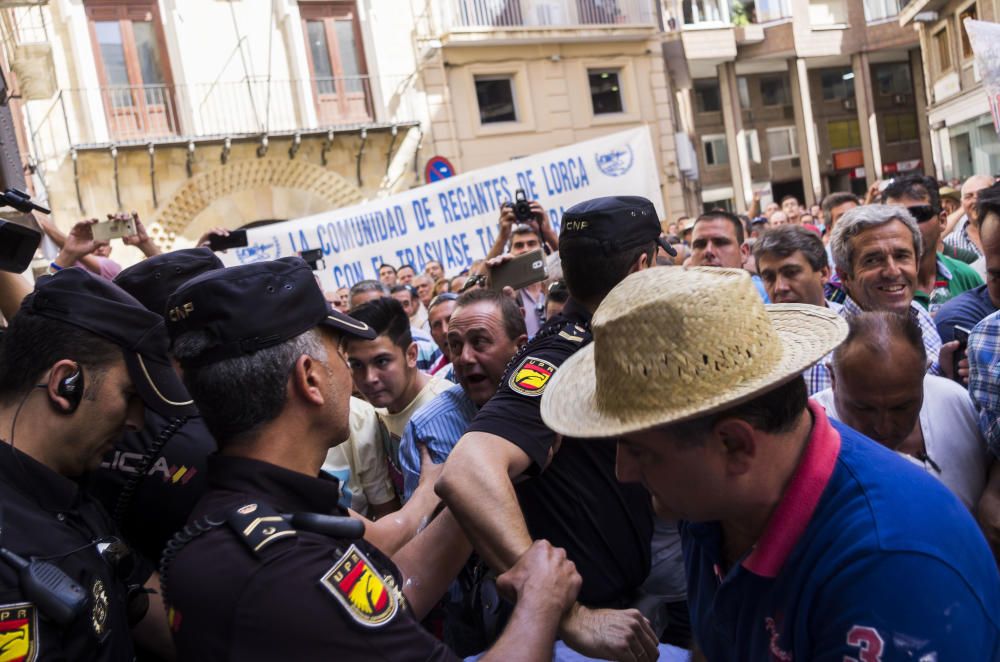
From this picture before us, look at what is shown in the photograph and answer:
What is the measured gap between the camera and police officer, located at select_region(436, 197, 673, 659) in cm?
216

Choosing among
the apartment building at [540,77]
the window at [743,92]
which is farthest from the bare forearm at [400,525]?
the window at [743,92]

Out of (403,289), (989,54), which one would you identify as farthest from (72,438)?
(989,54)

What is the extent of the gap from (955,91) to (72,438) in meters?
25.6

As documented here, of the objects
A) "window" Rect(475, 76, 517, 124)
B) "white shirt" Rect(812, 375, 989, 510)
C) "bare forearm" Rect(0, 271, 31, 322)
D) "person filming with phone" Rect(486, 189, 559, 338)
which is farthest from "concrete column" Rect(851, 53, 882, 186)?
"bare forearm" Rect(0, 271, 31, 322)

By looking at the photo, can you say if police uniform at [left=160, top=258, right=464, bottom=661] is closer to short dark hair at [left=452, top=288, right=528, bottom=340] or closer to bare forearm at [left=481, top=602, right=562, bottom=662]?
bare forearm at [left=481, top=602, right=562, bottom=662]

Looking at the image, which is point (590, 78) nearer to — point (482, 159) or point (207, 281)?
point (482, 159)

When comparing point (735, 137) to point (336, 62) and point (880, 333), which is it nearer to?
point (336, 62)

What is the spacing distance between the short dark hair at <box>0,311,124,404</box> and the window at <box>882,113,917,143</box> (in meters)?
38.6

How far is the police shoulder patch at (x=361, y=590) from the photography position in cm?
162

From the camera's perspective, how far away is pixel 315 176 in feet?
52.6

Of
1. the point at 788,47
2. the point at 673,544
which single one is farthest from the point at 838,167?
the point at 673,544

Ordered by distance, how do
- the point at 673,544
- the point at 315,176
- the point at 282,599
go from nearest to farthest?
the point at 282,599 → the point at 673,544 → the point at 315,176

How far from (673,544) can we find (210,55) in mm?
14828

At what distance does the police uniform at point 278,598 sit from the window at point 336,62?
15515 mm
